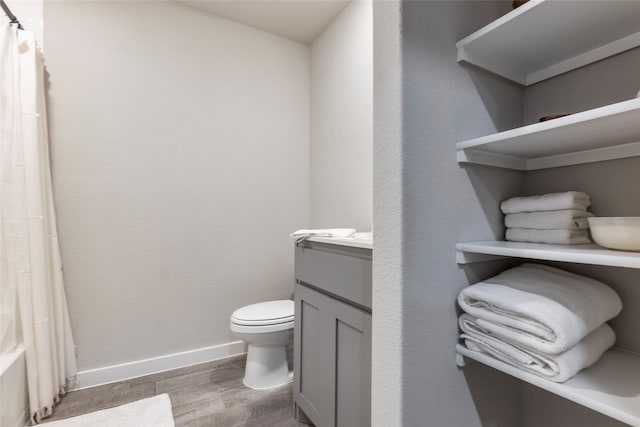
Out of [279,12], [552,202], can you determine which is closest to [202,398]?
[552,202]

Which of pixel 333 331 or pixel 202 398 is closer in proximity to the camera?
pixel 333 331

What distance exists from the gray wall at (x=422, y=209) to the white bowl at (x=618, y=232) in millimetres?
267

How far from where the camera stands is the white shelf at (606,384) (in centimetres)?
58

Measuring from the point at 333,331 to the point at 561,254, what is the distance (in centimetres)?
81

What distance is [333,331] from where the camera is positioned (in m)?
1.18

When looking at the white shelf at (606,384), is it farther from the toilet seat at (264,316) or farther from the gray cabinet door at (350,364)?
the toilet seat at (264,316)

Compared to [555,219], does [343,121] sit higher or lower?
higher

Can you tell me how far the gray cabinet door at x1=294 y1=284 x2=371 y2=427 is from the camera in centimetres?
102

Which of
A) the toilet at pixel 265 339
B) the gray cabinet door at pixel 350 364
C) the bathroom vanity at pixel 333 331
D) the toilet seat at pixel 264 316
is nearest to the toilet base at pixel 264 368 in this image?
the toilet at pixel 265 339

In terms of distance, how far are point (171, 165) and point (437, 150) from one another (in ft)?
5.97

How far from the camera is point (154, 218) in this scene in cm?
197

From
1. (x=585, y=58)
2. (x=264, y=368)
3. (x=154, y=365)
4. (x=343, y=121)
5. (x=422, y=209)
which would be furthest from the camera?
(x=343, y=121)

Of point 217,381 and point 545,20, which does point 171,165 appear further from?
point 545,20

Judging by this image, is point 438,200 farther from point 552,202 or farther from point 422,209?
point 552,202
